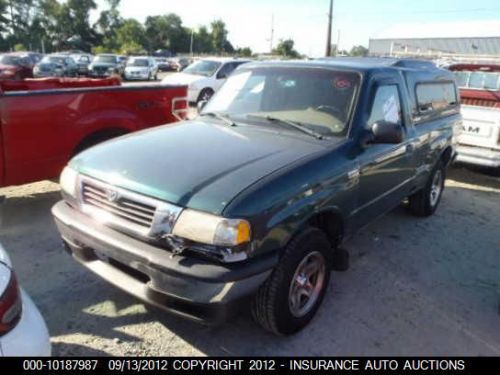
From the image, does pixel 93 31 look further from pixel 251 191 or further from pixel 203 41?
pixel 251 191

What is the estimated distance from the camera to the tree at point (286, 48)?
63.6 metres

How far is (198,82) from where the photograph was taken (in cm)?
1477

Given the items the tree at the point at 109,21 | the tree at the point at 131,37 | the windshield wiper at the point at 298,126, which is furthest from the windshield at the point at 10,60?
the tree at the point at 109,21

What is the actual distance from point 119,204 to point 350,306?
1.96 meters

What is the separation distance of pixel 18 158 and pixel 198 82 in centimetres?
1072

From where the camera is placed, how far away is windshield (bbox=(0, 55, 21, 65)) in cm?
2120

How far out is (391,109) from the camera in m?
4.04

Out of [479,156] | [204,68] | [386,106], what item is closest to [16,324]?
[386,106]

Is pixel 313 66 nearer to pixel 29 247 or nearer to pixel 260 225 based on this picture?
pixel 260 225

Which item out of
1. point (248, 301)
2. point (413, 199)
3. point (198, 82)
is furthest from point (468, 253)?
point (198, 82)

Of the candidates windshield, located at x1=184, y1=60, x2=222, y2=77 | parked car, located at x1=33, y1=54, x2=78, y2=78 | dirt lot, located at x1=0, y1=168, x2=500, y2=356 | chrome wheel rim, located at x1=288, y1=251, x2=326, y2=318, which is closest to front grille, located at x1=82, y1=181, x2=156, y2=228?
dirt lot, located at x1=0, y1=168, x2=500, y2=356

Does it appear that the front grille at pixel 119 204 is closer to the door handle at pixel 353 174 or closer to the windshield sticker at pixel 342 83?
the door handle at pixel 353 174

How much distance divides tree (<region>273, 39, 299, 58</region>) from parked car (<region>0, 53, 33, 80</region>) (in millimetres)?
45602

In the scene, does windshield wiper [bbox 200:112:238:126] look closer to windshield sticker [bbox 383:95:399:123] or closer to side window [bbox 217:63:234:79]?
windshield sticker [bbox 383:95:399:123]
